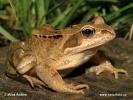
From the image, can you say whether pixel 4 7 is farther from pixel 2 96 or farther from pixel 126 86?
pixel 126 86

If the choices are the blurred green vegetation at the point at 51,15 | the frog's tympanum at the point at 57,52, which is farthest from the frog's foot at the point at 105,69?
the blurred green vegetation at the point at 51,15

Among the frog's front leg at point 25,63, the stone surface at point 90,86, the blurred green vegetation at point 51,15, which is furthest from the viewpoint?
the blurred green vegetation at point 51,15

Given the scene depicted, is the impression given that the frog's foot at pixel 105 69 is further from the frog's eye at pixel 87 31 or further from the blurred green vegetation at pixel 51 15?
the blurred green vegetation at pixel 51 15

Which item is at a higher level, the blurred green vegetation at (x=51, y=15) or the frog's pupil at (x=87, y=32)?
the blurred green vegetation at (x=51, y=15)

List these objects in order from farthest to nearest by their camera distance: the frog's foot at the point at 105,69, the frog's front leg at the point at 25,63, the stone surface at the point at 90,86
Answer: the frog's foot at the point at 105,69 < the frog's front leg at the point at 25,63 < the stone surface at the point at 90,86

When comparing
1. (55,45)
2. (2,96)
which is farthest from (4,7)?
(2,96)

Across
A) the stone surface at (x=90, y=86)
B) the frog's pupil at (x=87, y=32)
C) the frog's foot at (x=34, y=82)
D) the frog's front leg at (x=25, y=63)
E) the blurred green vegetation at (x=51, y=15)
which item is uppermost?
the blurred green vegetation at (x=51, y=15)

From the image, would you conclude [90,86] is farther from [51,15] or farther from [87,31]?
[51,15]
